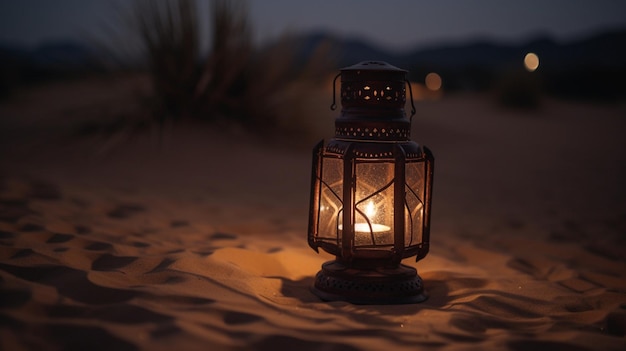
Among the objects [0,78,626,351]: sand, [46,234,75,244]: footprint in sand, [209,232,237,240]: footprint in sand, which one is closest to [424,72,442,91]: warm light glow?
[0,78,626,351]: sand

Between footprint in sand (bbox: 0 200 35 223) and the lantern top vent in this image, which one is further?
footprint in sand (bbox: 0 200 35 223)

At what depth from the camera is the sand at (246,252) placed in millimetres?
1818

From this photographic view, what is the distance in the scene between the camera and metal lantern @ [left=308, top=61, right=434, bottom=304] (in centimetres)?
230

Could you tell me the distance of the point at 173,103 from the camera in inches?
246

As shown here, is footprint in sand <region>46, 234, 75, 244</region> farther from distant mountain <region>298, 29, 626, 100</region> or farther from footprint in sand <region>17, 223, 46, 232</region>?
distant mountain <region>298, 29, 626, 100</region>

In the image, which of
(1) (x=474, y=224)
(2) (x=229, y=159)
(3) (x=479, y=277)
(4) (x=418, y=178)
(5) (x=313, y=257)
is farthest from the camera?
(2) (x=229, y=159)

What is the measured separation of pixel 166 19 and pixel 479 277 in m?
4.92

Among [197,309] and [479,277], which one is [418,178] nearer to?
[479,277]

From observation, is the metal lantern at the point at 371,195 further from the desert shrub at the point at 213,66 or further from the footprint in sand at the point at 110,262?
the desert shrub at the point at 213,66

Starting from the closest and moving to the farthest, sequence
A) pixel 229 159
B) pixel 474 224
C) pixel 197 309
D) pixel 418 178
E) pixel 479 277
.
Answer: pixel 197 309 < pixel 418 178 < pixel 479 277 < pixel 474 224 < pixel 229 159

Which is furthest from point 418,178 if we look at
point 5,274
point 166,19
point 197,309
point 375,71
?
point 166,19

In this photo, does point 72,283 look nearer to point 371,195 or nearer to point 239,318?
point 239,318

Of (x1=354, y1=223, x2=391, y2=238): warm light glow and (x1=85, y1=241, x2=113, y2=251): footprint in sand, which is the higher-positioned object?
(x1=354, y1=223, x2=391, y2=238): warm light glow

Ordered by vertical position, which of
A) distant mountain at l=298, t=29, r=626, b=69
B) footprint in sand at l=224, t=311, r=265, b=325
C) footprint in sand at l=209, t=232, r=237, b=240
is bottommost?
footprint in sand at l=209, t=232, r=237, b=240
